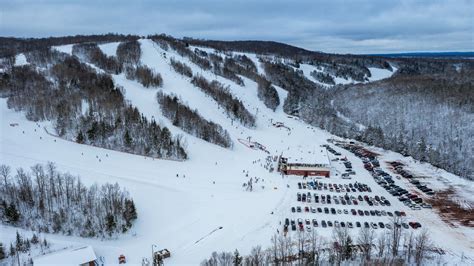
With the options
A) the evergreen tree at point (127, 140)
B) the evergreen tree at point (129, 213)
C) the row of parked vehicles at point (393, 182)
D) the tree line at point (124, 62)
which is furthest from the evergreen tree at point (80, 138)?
the row of parked vehicles at point (393, 182)

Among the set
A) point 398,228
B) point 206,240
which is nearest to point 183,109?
point 206,240

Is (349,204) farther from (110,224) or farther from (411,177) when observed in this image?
(110,224)

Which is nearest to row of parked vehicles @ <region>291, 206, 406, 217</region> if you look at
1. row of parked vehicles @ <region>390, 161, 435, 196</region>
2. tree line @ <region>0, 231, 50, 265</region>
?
row of parked vehicles @ <region>390, 161, 435, 196</region>

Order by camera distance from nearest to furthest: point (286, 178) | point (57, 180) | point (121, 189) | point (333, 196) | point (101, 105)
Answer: point (57, 180) < point (121, 189) < point (333, 196) < point (286, 178) < point (101, 105)

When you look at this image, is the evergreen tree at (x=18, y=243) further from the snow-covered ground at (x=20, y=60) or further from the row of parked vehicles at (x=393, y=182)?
the snow-covered ground at (x=20, y=60)

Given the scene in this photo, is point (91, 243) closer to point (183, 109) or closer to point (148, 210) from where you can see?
point (148, 210)

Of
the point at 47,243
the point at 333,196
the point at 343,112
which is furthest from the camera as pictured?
the point at 343,112
